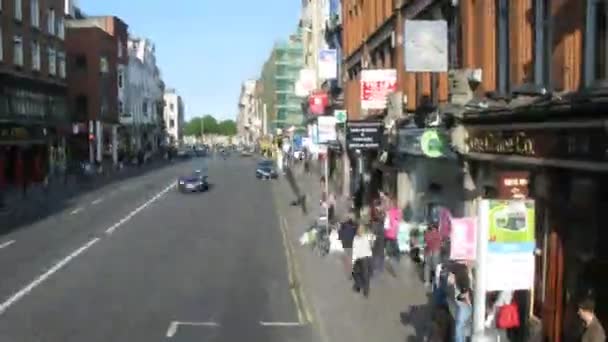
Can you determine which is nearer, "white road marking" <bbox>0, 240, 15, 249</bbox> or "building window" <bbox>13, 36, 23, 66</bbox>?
"white road marking" <bbox>0, 240, 15, 249</bbox>

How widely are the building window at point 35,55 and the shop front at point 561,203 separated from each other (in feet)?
175

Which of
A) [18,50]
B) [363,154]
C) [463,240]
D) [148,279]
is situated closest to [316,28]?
[18,50]

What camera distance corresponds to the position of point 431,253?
62.8ft

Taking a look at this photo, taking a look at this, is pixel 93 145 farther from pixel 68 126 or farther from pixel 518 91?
pixel 518 91

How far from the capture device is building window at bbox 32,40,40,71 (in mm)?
62312

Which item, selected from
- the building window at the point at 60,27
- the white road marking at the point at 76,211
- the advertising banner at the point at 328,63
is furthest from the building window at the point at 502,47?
the building window at the point at 60,27

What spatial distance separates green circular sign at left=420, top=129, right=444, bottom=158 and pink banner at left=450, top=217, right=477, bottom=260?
6.71m

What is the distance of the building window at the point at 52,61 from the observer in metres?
66.9

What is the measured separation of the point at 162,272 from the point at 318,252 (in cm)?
545

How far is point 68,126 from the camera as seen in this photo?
243 ft

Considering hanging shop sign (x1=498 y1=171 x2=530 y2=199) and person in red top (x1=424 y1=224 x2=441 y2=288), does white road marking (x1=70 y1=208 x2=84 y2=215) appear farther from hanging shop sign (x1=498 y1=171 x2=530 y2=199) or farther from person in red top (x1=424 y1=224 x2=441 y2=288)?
hanging shop sign (x1=498 y1=171 x2=530 y2=199)

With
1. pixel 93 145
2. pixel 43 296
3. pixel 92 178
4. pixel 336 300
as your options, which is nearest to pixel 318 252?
pixel 336 300

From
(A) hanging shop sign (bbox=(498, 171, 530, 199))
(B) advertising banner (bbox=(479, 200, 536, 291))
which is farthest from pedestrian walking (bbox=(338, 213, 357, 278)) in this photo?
(B) advertising banner (bbox=(479, 200, 536, 291))

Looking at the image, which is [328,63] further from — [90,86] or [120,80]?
[120,80]
